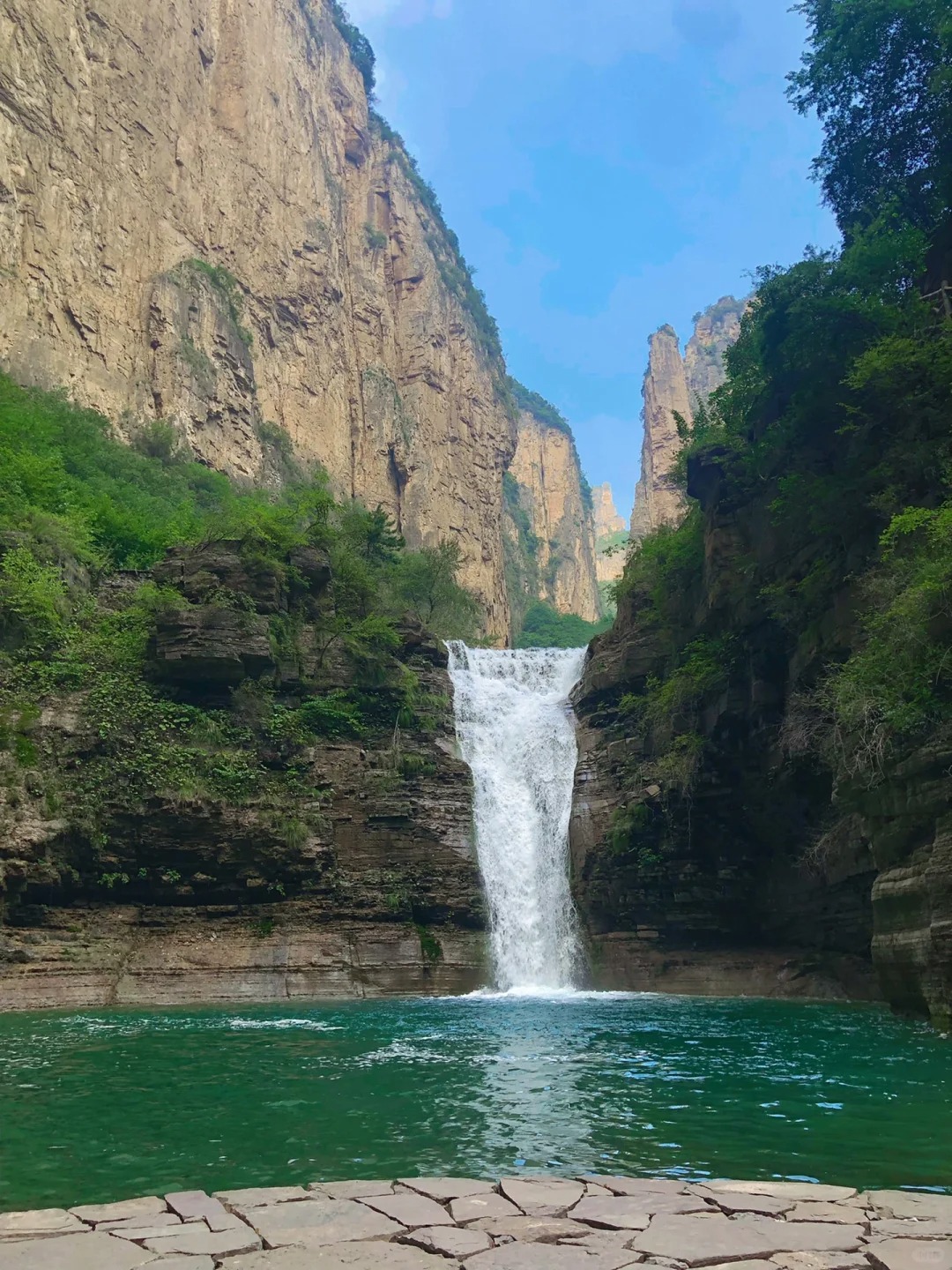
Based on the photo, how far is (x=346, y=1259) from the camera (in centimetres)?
334

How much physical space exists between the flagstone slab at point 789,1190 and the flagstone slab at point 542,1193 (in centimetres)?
68

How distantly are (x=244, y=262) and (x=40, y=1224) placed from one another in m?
57.4

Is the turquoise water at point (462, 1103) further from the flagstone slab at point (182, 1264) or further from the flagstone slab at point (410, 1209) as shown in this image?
the flagstone slab at point (182, 1264)

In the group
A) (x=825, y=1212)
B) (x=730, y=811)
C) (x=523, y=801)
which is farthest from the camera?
(x=523, y=801)

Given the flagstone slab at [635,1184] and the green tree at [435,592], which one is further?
the green tree at [435,592]

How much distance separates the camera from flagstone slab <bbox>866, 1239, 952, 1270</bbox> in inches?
127

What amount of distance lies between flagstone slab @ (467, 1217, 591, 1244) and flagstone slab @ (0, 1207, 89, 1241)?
1.67 metres

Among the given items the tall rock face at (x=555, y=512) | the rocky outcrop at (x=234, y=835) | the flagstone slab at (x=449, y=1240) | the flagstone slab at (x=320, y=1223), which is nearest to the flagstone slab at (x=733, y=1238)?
the flagstone slab at (x=449, y=1240)

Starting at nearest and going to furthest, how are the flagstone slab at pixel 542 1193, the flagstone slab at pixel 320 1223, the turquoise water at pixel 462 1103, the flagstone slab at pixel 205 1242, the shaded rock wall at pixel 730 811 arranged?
1. the flagstone slab at pixel 205 1242
2. the flagstone slab at pixel 320 1223
3. the flagstone slab at pixel 542 1193
4. the turquoise water at pixel 462 1103
5. the shaded rock wall at pixel 730 811

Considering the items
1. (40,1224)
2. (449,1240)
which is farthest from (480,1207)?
(40,1224)

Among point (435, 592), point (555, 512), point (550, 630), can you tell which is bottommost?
point (435, 592)

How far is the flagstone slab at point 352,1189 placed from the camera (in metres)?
4.25

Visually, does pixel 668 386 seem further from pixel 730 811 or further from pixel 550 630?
pixel 730 811

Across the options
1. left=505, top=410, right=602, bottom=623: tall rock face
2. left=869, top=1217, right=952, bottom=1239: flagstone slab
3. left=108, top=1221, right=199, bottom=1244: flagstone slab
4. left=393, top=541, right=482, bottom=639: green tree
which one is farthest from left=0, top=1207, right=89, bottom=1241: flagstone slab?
left=505, top=410, right=602, bottom=623: tall rock face
